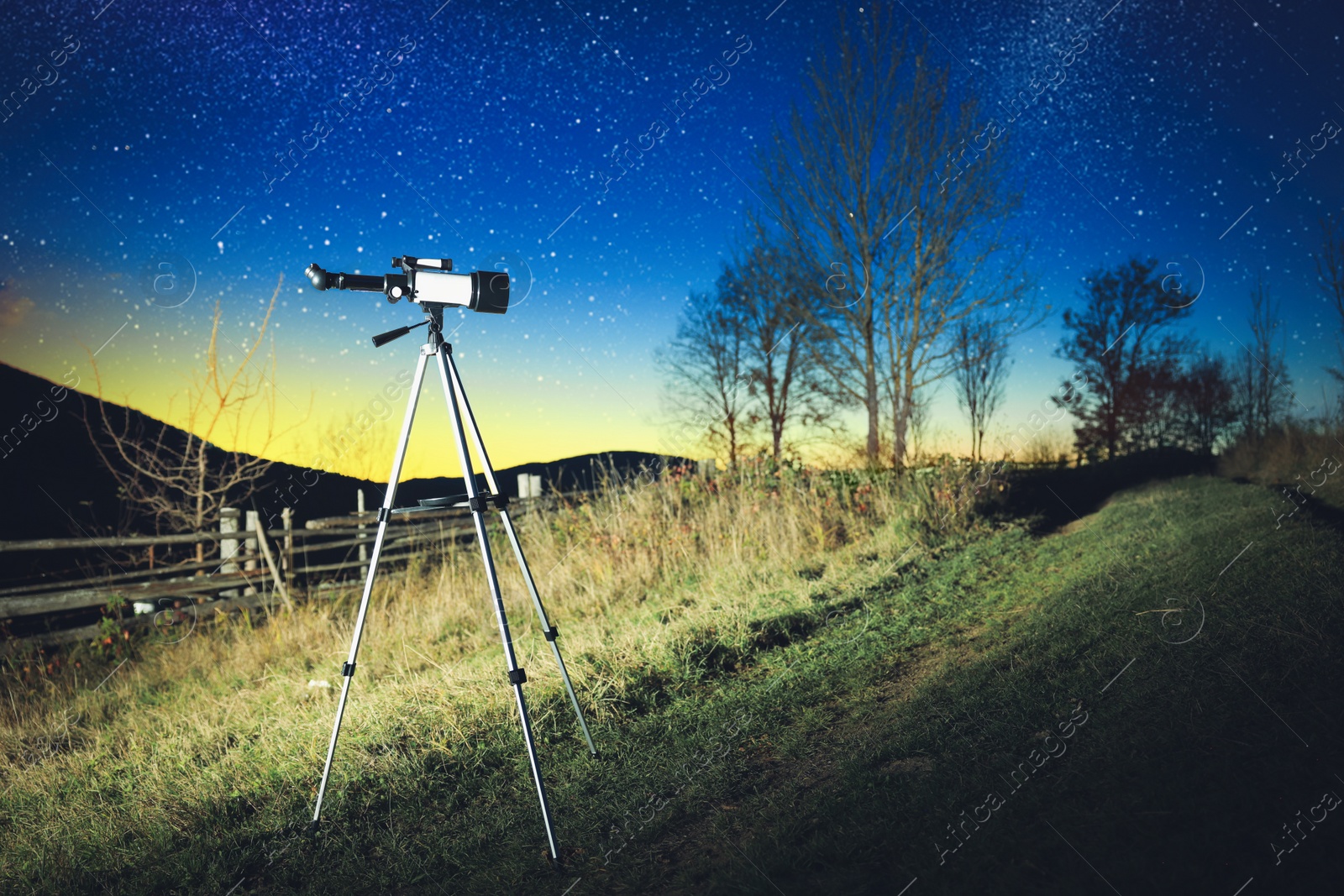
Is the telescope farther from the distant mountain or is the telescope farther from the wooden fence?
the distant mountain

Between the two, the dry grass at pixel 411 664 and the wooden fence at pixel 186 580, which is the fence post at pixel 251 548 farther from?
the dry grass at pixel 411 664

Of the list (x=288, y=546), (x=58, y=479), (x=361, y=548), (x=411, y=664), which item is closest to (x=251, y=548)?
(x=288, y=546)

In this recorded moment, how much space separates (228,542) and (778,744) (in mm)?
8775

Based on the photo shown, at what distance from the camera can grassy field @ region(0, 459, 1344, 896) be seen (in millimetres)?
2312

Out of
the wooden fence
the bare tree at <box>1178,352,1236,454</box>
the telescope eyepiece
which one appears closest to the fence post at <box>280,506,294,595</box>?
the wooden fence

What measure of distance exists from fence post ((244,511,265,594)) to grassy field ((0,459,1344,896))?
2.29m

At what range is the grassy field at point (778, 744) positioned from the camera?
7.59 ft

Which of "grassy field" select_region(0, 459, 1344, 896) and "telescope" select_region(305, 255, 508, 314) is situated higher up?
"telescope" select_region(305, 255, 508, 314)

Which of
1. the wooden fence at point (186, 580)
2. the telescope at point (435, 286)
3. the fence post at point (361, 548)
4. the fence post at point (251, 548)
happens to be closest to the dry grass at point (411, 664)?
the wooden fence at point (186, 580)

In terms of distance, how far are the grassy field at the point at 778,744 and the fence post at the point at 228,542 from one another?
2342 mm

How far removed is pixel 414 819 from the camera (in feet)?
10.0

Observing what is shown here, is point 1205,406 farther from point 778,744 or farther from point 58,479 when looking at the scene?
point 58,479

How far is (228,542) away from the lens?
899 cm

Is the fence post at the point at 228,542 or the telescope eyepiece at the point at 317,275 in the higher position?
the telescope eyepiece at the point at 317,275
